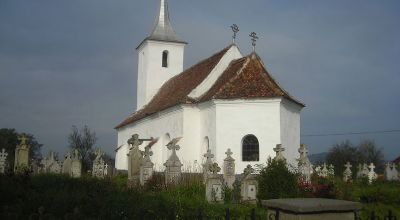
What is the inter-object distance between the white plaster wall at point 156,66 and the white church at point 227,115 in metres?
4.81

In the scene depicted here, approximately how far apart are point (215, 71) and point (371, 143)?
51500 millimetres

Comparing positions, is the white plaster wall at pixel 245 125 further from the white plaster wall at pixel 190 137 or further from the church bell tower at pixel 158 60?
the church bell tower at pixel 158 60

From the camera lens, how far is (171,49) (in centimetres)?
3584

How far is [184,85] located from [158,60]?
7.73 metres

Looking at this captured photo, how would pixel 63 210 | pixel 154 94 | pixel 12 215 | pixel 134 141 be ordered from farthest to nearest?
pixel 154 94
pixel 134 141
pixel 63 210
pixel 12 215

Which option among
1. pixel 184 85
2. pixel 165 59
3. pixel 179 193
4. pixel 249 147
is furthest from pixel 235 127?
pixel 165 59

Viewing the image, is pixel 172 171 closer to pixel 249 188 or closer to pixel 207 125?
pixel 249 188

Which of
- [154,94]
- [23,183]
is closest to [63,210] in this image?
[23,183]

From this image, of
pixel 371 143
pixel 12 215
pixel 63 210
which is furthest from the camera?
pixel 371 143

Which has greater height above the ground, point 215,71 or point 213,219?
point 215,71

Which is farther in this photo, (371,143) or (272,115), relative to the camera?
(371,143)

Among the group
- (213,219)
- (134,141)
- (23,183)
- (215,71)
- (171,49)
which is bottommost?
(213,219)

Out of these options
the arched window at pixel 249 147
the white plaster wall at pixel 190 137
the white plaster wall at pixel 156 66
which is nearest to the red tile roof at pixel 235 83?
the white plaster wall at pixel 190 137

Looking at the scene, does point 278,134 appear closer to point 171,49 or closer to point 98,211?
point 98,211
